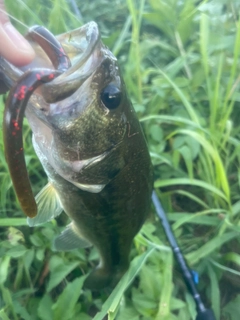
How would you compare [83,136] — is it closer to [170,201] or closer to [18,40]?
[18,40]

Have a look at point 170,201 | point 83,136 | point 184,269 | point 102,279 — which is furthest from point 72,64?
point 170,201

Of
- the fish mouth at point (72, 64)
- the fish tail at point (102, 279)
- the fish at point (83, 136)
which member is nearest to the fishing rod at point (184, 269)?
the fish tail at point (102, 279)

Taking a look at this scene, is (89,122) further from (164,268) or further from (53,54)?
(164,268)

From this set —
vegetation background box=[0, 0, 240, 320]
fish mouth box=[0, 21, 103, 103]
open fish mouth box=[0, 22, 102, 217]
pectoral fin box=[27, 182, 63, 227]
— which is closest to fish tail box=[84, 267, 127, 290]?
vegetation background box=[0, 0, 240, 320]

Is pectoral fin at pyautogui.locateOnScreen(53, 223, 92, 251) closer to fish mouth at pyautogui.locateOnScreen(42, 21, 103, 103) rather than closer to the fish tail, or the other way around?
the fish tail

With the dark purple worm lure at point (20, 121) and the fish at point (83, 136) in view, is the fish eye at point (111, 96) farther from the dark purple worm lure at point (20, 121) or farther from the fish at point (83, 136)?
the dark purple worm lure at point (20, 121)
